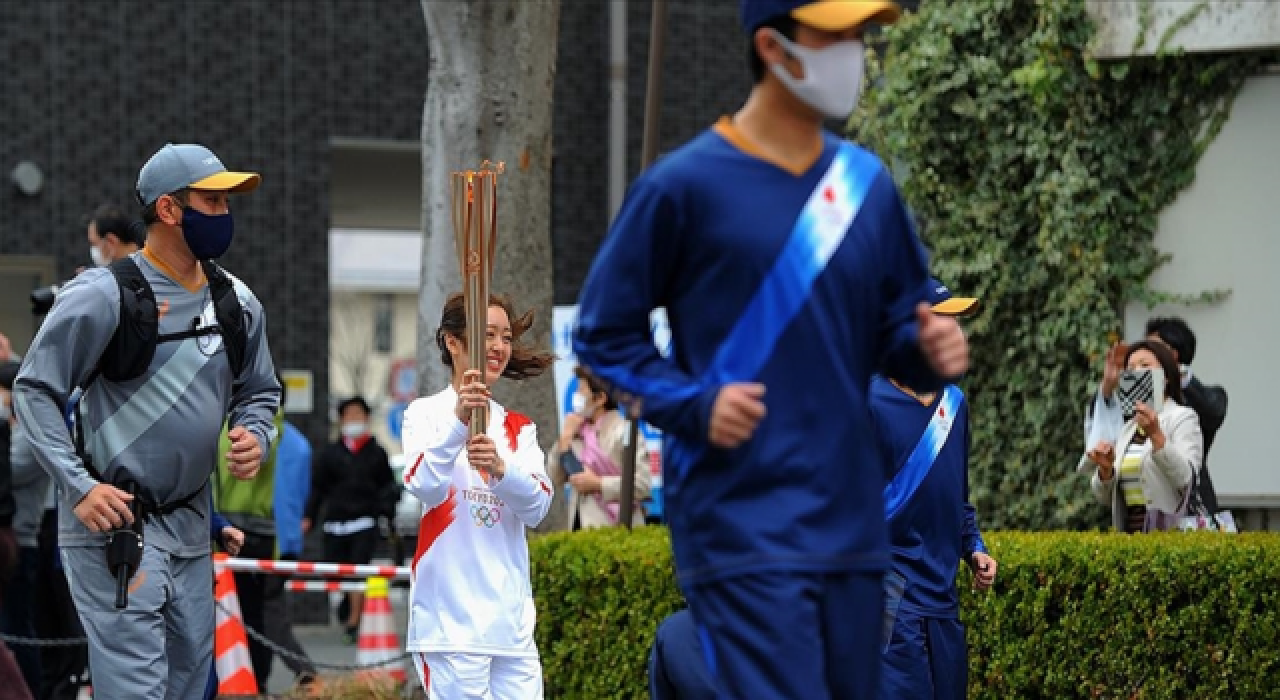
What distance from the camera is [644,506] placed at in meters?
13.5

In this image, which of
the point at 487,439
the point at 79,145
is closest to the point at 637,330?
the point at 487,439

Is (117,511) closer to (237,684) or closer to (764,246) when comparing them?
(764,246)

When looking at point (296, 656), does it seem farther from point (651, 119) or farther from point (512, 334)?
point (512, 334)

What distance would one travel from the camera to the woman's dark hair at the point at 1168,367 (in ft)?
33.7

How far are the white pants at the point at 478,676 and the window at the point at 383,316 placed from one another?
66.5 meters

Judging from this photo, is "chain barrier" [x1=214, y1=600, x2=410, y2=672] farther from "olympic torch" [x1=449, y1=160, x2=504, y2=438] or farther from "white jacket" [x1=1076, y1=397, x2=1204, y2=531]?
"olympic torch" [x1=449, y1=160, x2=504, y2=438]

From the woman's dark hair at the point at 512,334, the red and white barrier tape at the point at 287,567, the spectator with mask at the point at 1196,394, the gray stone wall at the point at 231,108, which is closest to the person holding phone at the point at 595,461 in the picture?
the red and white barrier tape at the point at 287,567

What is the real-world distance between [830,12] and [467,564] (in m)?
3.01

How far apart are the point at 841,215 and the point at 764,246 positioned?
0.61 feet

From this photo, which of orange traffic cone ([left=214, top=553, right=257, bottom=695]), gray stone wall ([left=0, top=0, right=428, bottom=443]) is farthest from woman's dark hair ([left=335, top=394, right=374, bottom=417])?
orange traffic cone ([left=214, top=553, right=257, bottom=695])

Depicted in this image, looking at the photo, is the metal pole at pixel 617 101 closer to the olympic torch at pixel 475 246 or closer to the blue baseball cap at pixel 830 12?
the olympic torch at pixel 475 246

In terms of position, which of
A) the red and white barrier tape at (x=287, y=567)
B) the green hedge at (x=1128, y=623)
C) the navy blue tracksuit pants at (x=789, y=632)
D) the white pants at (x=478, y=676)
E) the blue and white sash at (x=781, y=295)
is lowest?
the red and white barrier tape at (x=287, y=567)

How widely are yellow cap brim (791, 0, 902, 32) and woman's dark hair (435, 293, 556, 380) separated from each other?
2903 millimetres

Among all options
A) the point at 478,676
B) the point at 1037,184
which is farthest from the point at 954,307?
the point at 1037,184
